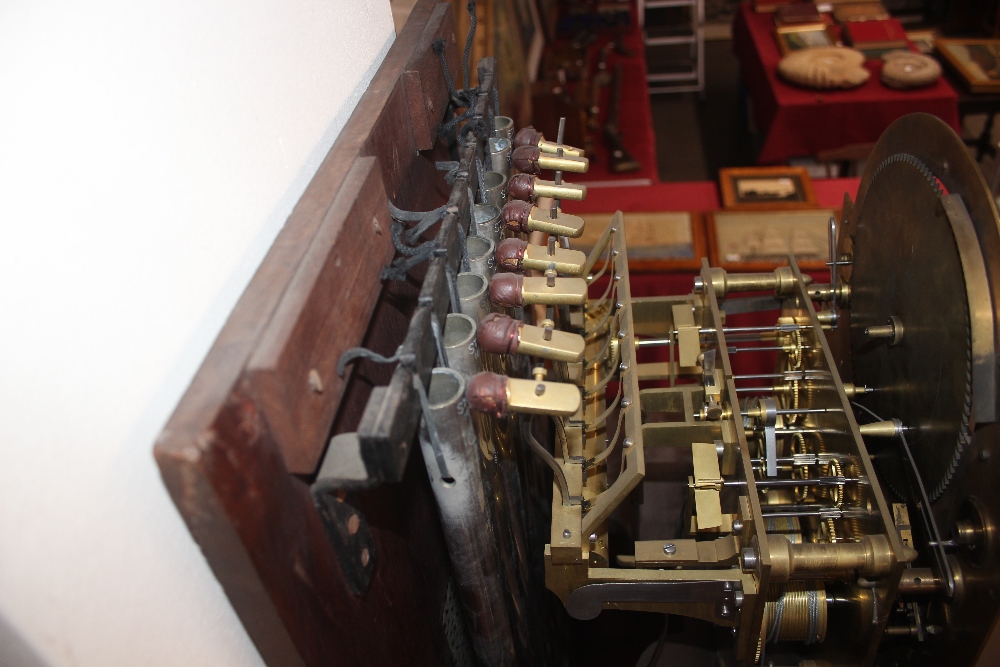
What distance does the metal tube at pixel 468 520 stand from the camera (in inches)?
30.3

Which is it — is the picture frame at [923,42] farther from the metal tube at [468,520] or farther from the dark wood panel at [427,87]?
the metal tube at [468,520]

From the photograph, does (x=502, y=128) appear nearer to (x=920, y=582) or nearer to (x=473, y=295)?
(x=473, y=295)

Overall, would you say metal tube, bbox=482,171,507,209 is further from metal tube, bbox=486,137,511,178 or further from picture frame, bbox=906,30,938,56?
picture frame, bbox=906,30,938,56

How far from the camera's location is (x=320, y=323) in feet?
2.24

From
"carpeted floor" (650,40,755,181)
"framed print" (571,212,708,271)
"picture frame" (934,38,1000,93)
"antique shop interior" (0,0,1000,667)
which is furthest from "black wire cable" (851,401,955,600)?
"carpeted floor" (650,40,755,181)

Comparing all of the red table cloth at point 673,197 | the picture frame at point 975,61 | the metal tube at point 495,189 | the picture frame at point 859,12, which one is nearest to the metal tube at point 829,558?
the metal tube at point 495,189

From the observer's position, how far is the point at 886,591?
1051 millimetres

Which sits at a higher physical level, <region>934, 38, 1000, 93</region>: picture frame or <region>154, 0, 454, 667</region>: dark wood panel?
<region>154, 0, 454, 667</region>: dark wood panel

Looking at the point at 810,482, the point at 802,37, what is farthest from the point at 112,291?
the point at 802,37

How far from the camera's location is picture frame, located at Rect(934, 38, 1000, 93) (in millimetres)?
3803

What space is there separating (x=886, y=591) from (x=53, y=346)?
1.07 metres

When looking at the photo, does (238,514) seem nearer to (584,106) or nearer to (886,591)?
(886,591)

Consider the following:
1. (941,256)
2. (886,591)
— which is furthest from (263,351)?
(941,256)

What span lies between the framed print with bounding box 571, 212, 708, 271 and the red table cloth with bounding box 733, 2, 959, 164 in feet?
4.50
